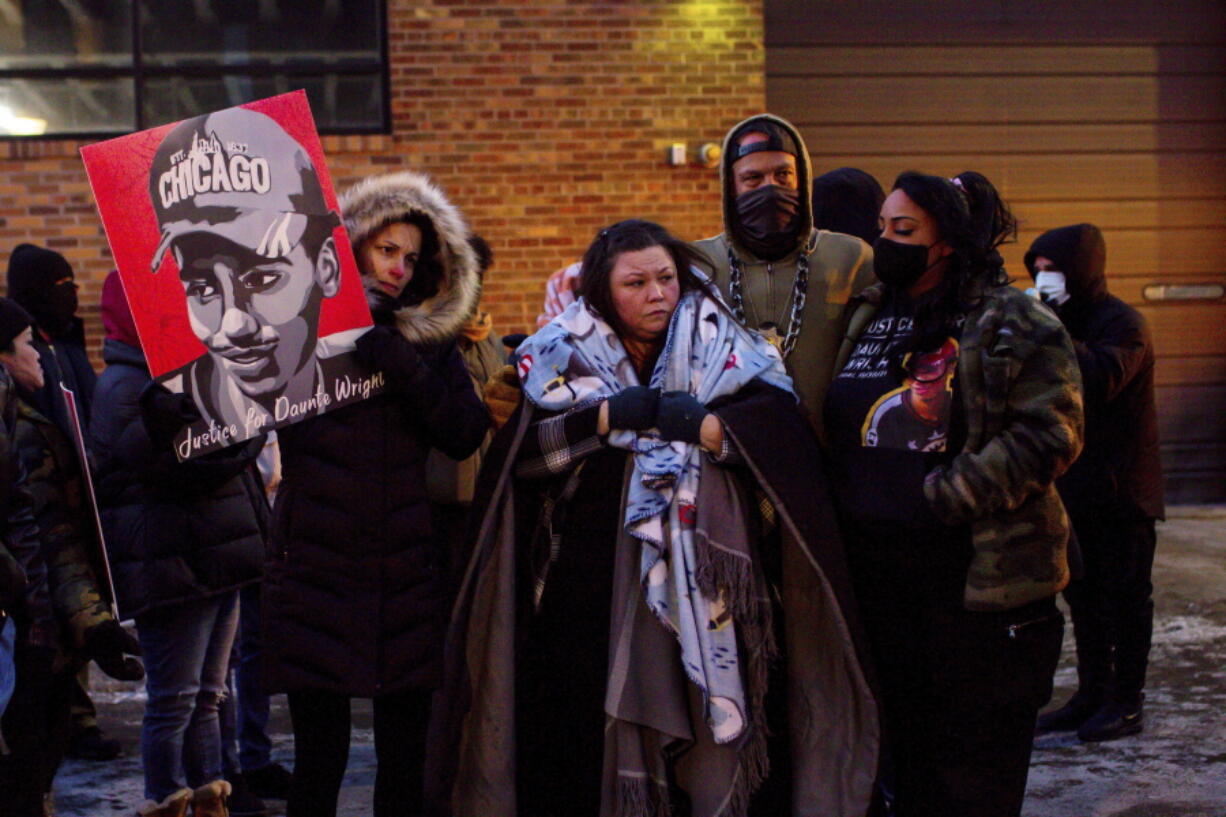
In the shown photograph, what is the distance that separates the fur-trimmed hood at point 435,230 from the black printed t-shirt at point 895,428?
3.53ft

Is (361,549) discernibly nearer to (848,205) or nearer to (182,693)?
(182,693)

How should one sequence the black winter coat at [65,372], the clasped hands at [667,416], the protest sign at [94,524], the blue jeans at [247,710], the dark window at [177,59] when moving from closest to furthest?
the clasped hands at [667,416] < the protest sign at [94,524] < the blue jeans at [247,710] < the black winter coat at [65,372] < the dark window at [177,59]

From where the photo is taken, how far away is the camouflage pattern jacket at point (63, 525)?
3479 millimetres

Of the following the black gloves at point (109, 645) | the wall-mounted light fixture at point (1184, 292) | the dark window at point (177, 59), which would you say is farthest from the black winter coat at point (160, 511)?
the wall-mounted light fixture at point (1184, 292)

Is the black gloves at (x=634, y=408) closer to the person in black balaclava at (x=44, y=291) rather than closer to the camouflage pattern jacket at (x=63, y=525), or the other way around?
the camouflage pattern jacket at (x=63, y=525)

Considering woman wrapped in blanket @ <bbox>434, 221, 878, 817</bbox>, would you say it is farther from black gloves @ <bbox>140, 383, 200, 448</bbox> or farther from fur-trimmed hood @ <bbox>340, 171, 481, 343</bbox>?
black gloves @ <bbox>140, 383, 200, 448</bbox>

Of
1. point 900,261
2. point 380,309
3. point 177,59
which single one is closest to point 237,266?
point 380,309

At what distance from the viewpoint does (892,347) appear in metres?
3.45

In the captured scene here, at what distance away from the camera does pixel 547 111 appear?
8.56 meters

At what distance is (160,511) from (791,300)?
2066 millimetres

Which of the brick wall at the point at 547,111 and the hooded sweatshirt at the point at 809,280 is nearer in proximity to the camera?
the hooded sweatshirt at the point at 809,280

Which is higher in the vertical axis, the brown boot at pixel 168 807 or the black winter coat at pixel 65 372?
the black winter coat at pixel 65 372

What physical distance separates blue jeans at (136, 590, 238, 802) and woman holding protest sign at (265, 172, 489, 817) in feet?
2.91

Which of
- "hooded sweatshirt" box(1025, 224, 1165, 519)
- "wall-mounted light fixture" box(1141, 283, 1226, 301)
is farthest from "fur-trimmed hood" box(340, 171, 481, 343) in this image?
"wall-mounted light fixture" box(1141, 283, 1226, 301)
